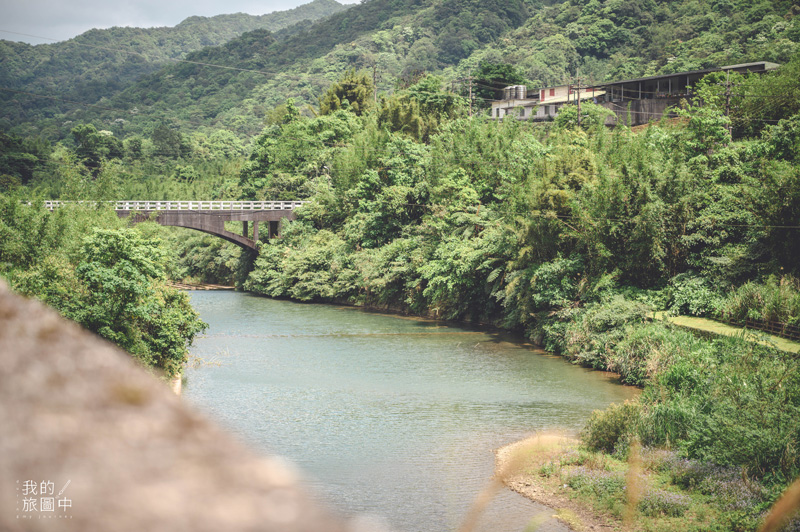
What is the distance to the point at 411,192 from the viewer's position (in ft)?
131

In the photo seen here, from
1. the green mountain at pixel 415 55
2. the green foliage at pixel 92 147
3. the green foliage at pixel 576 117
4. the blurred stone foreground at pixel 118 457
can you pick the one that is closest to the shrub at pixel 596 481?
the blurred stone foreground at pixel 118 457

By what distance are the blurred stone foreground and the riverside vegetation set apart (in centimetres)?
1069

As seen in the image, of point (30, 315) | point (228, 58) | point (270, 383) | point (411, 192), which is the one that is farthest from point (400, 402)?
point (228, 58)

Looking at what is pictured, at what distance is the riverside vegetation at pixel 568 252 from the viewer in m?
13.3

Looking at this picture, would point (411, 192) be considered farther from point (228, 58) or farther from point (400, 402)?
point (228, 58)

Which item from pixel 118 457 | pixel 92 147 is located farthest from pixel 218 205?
pixel 118 457

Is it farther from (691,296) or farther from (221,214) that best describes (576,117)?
(221,214)

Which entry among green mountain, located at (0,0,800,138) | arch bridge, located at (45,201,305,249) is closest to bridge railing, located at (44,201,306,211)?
arch bridge, located at (45,201,305,249)

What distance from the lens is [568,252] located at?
28.2 metres

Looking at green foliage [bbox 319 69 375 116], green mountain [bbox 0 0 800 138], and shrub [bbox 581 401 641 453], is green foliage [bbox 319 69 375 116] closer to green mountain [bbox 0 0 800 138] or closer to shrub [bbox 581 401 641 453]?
green mountain [bbox 0 0 800 138]

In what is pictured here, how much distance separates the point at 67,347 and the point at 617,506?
1162cm

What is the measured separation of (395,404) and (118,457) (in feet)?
60.8

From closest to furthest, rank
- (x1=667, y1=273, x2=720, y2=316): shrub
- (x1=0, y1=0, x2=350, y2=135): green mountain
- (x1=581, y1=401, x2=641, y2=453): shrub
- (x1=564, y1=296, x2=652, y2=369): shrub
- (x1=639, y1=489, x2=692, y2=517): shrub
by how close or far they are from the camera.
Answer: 1. (x1=639, y1=489, x2=692, y2=517): shrub
2. (x1=581, y1=401, x2=641, y2=453): shrub
3. (x1=667, y1=273, x2=720, y2=316): shrub
4. (x1=564, y1=296, x2=652, y2=369): shrub
5. (x1=0, y1=0, x2=350, y2=135): green mountain

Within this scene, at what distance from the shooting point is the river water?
41.4 ft
